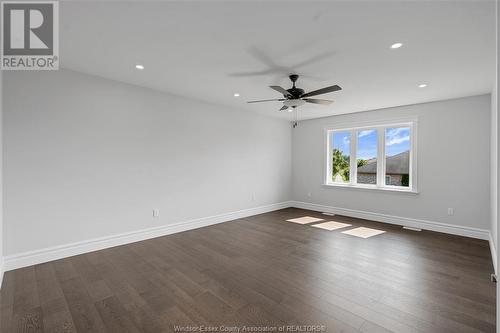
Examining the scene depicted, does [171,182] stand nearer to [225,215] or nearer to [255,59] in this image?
[225,215]

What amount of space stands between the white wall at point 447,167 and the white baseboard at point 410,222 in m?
0.08

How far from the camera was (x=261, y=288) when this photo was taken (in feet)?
8.25

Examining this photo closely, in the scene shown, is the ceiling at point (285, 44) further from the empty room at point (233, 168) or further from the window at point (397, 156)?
the window at point (397, 156)

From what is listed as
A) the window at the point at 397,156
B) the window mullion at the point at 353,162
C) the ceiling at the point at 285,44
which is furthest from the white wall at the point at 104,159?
the window at the point at 397,156

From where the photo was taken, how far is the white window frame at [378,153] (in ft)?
16.2

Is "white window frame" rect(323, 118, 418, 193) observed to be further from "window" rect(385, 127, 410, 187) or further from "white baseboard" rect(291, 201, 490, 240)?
"white baseboard" rect(291, 201, 490, 240)

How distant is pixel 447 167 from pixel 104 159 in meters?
6.22

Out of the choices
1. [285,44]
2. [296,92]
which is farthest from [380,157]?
[285,44]

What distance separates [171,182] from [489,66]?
5040mm

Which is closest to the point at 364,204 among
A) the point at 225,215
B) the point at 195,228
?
the point at 225,215

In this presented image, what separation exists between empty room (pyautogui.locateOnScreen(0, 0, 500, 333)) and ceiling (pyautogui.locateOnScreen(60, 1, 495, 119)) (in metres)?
0.02

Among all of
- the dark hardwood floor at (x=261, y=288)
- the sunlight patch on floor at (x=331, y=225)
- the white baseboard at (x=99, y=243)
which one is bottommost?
the dark hardwood floor at (x=261, y=288)

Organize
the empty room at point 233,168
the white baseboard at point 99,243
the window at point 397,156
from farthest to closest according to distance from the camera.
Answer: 1. the window at point 397,156
2. the white baseboard at point 99,243
3. the empty room at point 233,168

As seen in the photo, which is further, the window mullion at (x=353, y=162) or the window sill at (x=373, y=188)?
the window mullion at (x=353, y=162)
